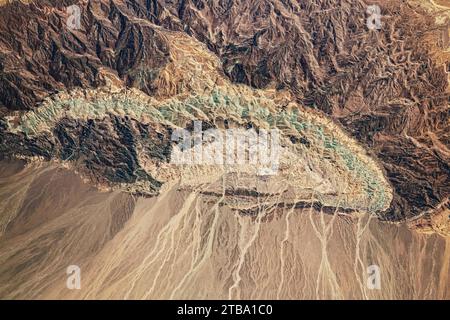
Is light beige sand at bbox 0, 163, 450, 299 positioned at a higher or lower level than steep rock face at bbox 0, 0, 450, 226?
lower

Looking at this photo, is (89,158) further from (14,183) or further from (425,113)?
(425,113)

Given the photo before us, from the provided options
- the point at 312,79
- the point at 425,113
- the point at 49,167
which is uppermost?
the point at 312,79

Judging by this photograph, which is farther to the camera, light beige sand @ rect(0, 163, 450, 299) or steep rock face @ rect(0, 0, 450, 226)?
steep rock face @ rect(0, 0, 450, 226)

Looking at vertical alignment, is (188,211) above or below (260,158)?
below

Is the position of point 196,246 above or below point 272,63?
below

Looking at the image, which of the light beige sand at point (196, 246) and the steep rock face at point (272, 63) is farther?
the steep rock face at point (272, 63)

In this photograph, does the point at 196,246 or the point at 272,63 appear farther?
the point at 272,63

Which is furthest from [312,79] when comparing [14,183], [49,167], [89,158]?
[14,183]

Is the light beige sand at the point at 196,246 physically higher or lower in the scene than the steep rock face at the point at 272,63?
lower
